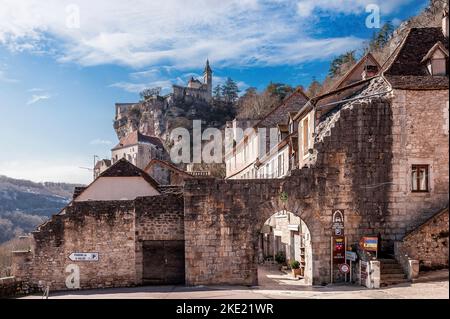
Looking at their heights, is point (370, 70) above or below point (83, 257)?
above

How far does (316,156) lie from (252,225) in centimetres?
354

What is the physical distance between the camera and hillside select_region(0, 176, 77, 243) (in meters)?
91.0

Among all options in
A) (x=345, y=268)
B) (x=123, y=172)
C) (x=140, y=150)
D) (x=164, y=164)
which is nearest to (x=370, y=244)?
(x=345, y=268)

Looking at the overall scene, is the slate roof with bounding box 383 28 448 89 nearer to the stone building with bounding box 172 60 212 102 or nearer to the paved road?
the paved road

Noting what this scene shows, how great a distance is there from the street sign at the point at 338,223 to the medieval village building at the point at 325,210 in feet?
0.13

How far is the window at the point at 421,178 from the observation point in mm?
19766

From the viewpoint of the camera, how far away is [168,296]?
18.2m

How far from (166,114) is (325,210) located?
306 feet

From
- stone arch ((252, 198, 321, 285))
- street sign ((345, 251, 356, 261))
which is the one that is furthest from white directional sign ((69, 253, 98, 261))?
street sign ((345, 251, 356, 261))

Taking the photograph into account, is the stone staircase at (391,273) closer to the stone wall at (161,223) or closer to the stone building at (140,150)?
the stone wall at (161,223)

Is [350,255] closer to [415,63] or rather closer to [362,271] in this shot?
[362,271]

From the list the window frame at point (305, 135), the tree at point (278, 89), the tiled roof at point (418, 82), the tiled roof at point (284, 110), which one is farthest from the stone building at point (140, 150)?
the tiled roof at point (418, 82)

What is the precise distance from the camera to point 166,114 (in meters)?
112

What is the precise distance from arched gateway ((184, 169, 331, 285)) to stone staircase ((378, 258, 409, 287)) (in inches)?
139
